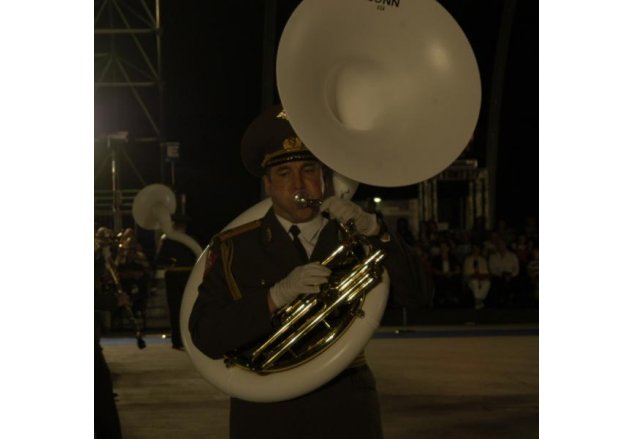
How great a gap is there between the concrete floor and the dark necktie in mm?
3351

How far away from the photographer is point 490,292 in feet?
43.8

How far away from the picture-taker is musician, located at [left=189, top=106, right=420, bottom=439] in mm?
3102

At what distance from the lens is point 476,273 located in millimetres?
13078

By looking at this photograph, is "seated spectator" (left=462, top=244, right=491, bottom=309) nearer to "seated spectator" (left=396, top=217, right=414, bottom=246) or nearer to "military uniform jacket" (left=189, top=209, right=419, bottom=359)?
"seated spectator" (left=396, top=217, right=414, bottom=246)

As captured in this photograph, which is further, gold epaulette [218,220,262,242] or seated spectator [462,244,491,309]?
seated spectator [462,244,491,309]

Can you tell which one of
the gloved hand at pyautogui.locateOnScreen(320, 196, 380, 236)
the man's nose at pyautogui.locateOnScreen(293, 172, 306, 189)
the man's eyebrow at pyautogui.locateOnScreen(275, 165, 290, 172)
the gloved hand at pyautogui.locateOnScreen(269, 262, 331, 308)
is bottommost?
the gloved hand at pyautogui.locateOnScreen(269, 262, 331, 308)

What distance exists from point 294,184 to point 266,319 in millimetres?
378

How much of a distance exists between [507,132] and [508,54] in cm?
112

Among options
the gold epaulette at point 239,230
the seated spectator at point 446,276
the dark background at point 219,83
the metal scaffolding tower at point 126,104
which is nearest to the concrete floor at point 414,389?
the seated spectator at point 446,276

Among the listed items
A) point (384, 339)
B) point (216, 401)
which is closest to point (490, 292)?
point (384, 339)

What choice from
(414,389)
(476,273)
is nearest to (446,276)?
(476,273)

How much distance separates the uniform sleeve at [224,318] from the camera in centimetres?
309

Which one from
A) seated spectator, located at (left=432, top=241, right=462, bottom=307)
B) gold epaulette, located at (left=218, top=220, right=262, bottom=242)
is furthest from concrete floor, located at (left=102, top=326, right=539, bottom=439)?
gold epaulette, located at (left=218, top=220, right=262, bottom=242)
